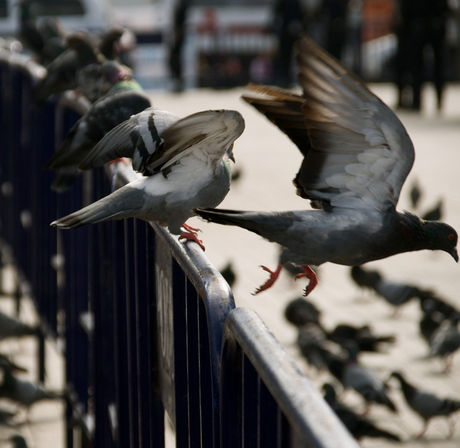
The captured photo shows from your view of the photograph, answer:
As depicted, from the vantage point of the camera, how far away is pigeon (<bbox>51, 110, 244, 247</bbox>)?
3.33 meters

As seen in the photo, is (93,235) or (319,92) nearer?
(319,92)

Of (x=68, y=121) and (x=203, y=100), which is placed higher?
(x=68, y=121)

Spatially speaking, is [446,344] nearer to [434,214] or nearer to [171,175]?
[434,214]

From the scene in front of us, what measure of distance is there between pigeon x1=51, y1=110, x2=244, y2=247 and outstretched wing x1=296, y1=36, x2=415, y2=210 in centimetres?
26

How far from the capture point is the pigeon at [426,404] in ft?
20.2

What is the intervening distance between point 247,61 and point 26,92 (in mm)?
27458

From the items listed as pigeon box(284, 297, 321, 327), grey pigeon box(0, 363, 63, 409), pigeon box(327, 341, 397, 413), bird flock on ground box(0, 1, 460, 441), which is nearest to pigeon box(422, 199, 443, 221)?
pigeon box(284, 297, 321, 327)

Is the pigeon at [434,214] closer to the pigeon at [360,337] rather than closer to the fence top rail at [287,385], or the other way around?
the pigeon at [360,337]

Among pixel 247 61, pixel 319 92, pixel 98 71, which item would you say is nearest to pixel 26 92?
pixel 98 71

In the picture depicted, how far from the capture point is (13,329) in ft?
25.7

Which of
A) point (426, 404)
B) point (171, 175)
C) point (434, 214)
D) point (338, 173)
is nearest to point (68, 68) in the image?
point (426, 404)

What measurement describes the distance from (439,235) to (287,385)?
2.33 meters

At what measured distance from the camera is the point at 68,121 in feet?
18.7

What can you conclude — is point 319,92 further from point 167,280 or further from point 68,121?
point 68,121
